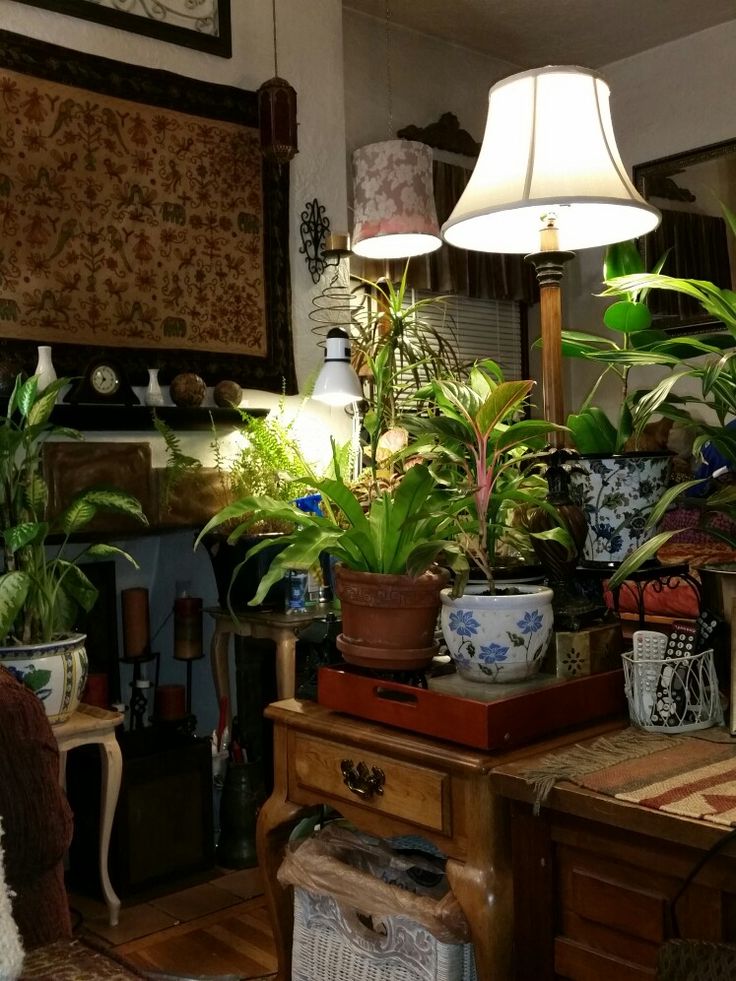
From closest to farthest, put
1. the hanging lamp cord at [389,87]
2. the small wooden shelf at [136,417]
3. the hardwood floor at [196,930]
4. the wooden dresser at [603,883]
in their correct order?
the wooden dresser at [603,883] < the hardwood floor at [196,930] < the small wooden shelf at [136,417] < the hanging lamp cord at [389,87]

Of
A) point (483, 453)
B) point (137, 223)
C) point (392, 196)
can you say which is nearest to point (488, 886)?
point (483, 453)

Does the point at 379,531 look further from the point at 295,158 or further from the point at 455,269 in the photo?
the point at 455,269

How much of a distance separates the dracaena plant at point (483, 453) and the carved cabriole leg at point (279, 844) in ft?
1.51

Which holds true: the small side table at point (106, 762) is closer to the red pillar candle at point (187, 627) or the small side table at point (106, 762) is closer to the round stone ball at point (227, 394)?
the red pillar candle at point (187, 627)

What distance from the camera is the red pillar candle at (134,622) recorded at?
318 cm

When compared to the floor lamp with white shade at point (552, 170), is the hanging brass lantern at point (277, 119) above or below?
above

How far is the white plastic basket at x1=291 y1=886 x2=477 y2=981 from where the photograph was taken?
1.44 metres

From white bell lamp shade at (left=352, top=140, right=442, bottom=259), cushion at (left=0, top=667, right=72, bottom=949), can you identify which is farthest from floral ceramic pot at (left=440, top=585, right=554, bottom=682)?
white bell lamp shade at (left=352, top=140, right=442, bottom=259)

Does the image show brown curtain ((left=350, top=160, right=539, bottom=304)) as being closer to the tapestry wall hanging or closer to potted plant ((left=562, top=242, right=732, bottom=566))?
the tapestry wall hanging

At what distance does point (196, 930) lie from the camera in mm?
2641

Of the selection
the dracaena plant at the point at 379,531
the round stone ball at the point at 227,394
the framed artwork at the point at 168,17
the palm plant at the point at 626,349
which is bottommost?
the dracaena plant at the point at 379,531

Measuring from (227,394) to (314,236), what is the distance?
2.58ft

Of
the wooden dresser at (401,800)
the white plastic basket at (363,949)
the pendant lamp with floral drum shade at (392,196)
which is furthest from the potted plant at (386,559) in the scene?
the pendant lamp with floral drum shade at (392,196)

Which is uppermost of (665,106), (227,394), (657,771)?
(665,106)
